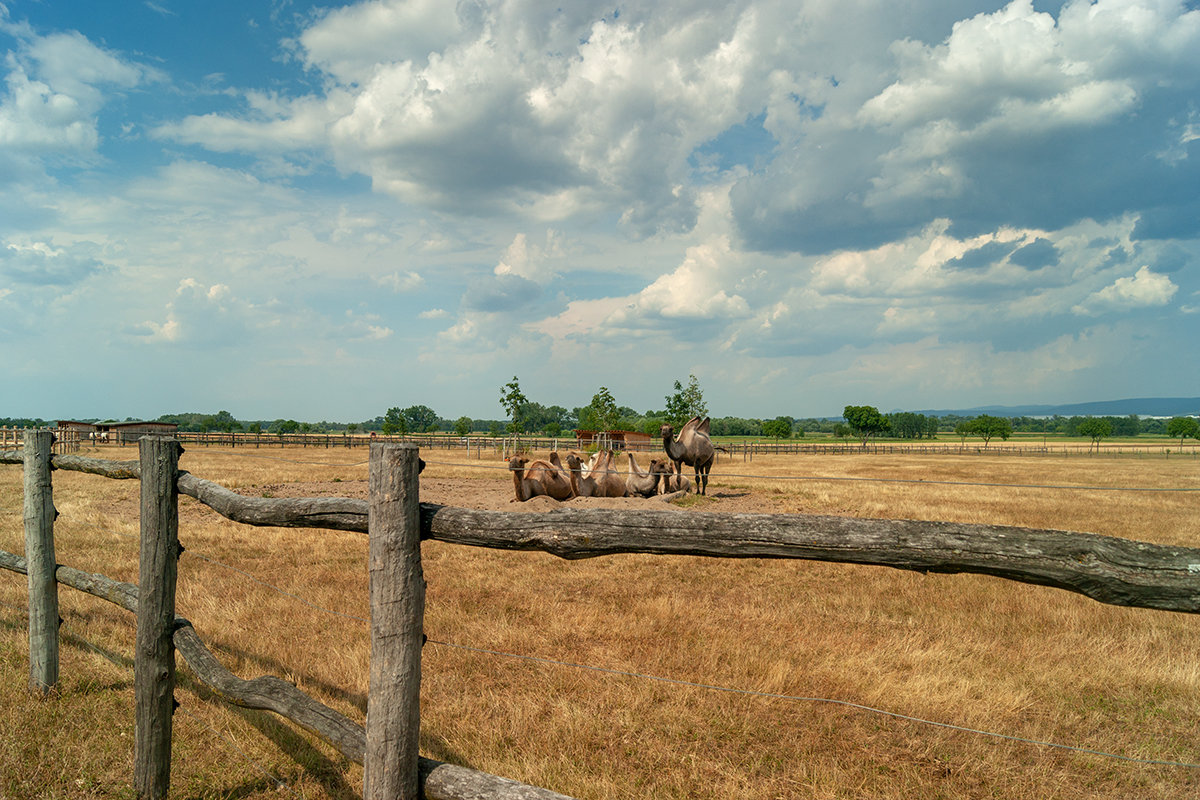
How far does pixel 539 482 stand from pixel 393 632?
12412 mm

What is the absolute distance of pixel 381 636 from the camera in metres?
2.30

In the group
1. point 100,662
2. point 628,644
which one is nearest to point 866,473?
point 628,644

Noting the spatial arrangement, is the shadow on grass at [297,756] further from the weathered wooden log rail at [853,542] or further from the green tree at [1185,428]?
the green tree at [1185,428]

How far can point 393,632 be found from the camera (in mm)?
2293

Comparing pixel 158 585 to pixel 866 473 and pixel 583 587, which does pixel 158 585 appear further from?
pixel 866 473

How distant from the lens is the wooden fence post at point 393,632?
228cm

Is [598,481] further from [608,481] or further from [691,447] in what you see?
[691,447]

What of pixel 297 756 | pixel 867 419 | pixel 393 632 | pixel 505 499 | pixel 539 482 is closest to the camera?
pixel 393 632

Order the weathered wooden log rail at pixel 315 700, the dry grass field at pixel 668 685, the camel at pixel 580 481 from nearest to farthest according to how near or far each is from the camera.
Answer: the weathered wooden log rail at pixel 315 700, the dry grass field at pixel 668 685, the camel at pixel 580 481

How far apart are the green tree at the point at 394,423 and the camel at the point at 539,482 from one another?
54040 mm

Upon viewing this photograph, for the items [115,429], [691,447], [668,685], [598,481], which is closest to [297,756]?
[668,685]

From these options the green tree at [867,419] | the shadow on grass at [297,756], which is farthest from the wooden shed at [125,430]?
the green tree at [867,419]

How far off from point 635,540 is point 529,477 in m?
12.4

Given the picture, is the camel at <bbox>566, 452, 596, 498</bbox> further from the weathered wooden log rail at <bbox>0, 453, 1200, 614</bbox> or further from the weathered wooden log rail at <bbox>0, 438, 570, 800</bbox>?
the weathered wooden log rail at <bbox>0, 453, 1200, 614</bbox>
